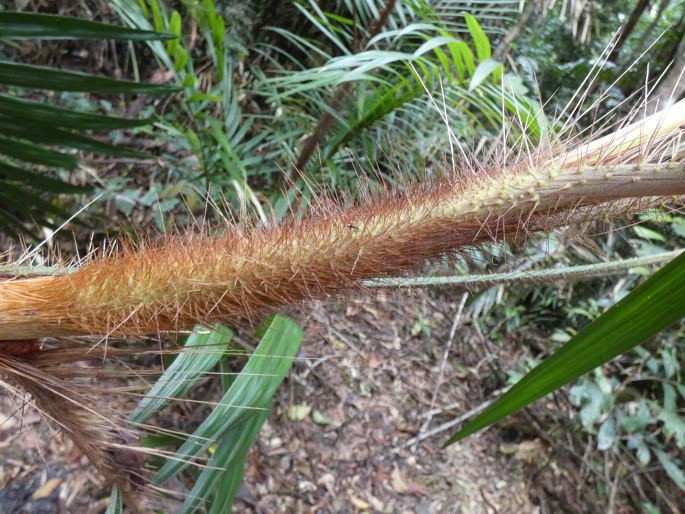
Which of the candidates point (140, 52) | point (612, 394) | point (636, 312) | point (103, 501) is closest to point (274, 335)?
point (636, 312)

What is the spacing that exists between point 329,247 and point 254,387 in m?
0.44

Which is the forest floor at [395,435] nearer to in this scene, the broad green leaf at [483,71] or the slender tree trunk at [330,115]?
the slender tree trunk at [330,115]

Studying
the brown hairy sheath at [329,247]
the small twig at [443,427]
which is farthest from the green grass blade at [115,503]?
the small twig at [443,427]

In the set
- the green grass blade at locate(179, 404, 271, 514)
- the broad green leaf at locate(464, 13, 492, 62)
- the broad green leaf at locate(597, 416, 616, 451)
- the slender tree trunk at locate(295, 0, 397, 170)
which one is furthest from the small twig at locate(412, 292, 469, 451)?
the green grass blade at locate(179, 404, 271, 514)

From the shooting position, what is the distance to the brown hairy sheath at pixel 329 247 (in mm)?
288

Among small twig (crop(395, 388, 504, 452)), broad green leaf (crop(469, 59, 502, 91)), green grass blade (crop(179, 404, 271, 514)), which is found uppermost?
broad green leaf (crop(469, 59, 502, 91))

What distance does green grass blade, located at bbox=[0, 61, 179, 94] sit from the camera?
1.95 feet

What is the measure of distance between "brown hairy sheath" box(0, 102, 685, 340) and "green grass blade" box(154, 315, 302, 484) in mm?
319

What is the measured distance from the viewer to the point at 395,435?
5.73 feet

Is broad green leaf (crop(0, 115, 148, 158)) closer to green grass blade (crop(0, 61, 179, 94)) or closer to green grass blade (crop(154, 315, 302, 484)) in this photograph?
green grass blade (crop(0, 61, 179, 94))

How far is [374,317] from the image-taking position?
195cm

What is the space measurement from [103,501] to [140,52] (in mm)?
1569

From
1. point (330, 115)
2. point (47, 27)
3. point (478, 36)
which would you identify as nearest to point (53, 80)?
point (47, 27)

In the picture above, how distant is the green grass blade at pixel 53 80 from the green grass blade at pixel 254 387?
0.36 meters
